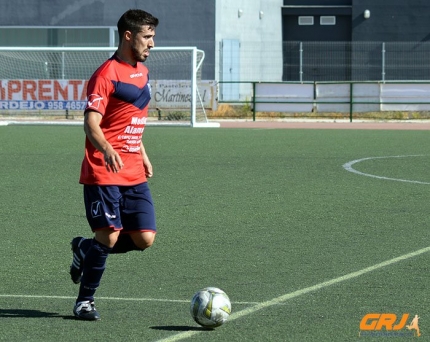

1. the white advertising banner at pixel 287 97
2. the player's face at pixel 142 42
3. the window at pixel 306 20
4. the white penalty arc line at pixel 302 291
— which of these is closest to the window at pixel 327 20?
the window at pixel 306 20

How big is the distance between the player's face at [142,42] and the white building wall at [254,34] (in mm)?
32348

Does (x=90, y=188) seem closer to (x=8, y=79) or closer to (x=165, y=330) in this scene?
(x=165, y=330)

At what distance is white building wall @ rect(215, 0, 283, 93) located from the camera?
40088 mm

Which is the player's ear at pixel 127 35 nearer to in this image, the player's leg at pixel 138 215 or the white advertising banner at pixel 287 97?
the player's leg at pixel 138 215

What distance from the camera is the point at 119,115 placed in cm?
650

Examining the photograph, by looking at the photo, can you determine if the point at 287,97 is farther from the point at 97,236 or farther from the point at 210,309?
the point at 210,309

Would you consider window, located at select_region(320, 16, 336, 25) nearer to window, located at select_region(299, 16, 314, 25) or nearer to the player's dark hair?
window, located at select_region(299, 16, 314, 25)

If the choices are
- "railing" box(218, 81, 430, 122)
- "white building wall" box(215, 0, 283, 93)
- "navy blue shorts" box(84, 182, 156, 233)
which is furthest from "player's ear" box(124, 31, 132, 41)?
"white building wall" box(215, 0, 283, 93)

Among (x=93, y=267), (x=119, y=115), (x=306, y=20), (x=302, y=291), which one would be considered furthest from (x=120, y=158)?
(x=306, y=20)

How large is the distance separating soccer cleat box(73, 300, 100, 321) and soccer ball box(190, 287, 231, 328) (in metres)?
0.60

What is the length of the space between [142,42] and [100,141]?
69 cm

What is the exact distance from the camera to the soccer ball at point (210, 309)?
6062 mm

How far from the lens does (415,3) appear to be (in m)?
42.8

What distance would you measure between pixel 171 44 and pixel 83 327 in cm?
3383
